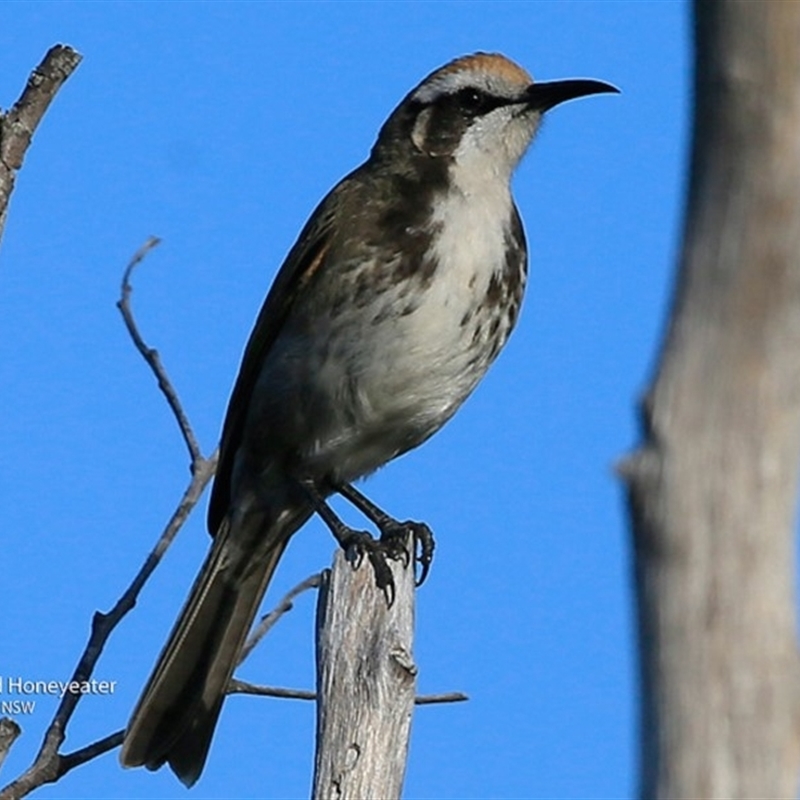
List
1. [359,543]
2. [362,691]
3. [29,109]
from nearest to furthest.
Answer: [362,691]
[29,109]
[359,543]

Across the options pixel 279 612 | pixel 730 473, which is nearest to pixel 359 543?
pixel 279 612

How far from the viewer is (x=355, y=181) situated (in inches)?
255

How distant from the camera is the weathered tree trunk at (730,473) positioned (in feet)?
7.38

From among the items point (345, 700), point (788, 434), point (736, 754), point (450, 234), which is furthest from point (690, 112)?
point (450, 234)

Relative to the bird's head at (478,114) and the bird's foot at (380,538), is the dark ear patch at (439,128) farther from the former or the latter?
the bird's foot at (380,538)

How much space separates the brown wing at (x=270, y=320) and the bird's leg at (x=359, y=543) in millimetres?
356

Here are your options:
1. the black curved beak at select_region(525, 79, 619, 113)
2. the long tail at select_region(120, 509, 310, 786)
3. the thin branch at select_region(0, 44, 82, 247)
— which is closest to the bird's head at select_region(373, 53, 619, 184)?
the black curved beak at select_region(525, 79, 619, 113)

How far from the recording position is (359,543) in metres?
5.37

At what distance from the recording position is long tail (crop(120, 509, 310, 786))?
5.53 metres

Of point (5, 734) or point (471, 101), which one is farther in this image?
point (471, 101)

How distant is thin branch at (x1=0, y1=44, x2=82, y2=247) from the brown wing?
1.90 meters

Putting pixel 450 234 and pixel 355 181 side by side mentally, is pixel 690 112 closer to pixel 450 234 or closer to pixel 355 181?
pixel 450 234

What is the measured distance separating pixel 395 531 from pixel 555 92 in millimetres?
1583

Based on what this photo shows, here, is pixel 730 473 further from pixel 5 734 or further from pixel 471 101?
pixel 471 101
